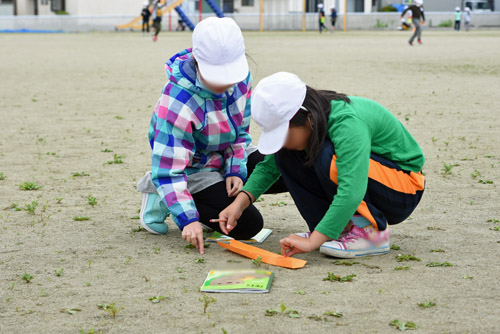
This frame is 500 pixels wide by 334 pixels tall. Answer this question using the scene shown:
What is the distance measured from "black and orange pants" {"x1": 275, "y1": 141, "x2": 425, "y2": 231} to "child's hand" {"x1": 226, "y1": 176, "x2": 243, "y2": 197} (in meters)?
0.42

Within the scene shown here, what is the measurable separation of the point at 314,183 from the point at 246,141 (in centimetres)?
80

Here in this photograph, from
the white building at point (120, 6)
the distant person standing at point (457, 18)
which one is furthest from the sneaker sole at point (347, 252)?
the white building at point (120, 6)

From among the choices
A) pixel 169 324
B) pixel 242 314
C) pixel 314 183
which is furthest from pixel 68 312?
pixel 314 183

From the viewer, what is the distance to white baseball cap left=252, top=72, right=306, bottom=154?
297 cm

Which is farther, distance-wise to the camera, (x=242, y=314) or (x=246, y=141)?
(x=246, y=141)

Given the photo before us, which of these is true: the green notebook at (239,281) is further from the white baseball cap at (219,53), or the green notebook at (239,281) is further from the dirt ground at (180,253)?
the white baseball cap at (219,53)

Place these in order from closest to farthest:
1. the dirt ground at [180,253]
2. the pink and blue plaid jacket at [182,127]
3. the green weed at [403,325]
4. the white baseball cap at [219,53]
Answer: the green weed at [403,325] < the dirt ground at [180,253] < the white baseball cap at [219,53] < the pink and blue plaid jacket at [182,127]

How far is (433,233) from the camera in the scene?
154 inches

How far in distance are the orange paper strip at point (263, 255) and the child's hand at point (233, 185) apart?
0.94 ft

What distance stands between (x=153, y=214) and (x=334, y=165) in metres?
1.24

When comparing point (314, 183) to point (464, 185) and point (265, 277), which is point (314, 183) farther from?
point (464, 185)

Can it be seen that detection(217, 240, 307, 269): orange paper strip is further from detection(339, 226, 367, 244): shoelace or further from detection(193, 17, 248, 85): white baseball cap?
detection(193, 17, 248, 85): white baseball cap

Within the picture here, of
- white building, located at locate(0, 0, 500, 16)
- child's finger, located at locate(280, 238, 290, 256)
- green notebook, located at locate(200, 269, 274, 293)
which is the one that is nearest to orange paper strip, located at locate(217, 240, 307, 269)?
child's finger, located at locate(280, 238, 290, 256)

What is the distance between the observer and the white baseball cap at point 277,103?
2973mm
